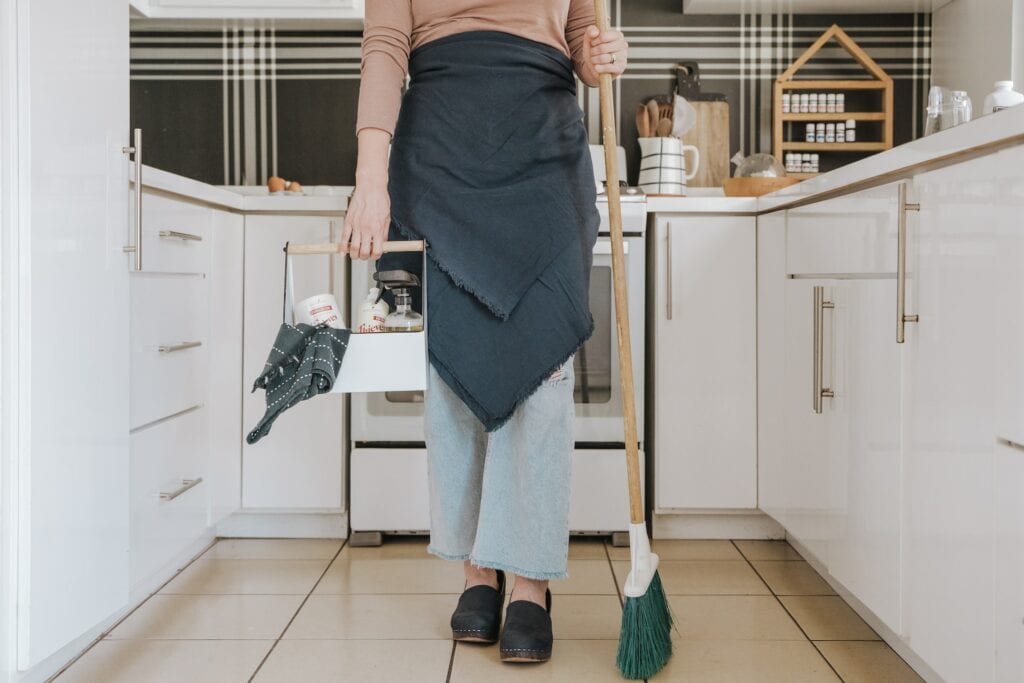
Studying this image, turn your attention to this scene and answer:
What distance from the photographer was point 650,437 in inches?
95.9

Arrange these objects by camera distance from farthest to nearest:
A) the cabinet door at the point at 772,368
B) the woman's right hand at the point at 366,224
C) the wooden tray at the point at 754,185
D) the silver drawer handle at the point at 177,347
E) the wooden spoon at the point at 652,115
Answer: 1. the wooden spoon at the point at 652,115
2. the wooden tray at the point at 754,185
3. the cabinet door at the point at 772,368
4. the silver drawer handle at the point at 177,347
5. the woman's right hand at the point at 366,224

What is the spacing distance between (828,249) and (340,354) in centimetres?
91

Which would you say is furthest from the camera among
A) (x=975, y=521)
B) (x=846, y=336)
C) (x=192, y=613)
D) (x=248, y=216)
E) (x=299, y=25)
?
(x=299, y=25)

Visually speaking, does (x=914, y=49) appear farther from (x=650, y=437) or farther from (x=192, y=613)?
(x=192, y=613)

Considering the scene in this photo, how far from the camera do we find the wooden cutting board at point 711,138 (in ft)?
9.37

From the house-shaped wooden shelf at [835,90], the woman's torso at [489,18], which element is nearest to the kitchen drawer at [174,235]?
the woman's torso at [489,18]

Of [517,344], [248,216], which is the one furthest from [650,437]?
[248,216]

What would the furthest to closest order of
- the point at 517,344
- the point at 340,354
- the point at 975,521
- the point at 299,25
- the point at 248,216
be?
the point at 299,25 → the point at 248,216 → the point at 517,344 → the point at 340,354 → the point at 975,521

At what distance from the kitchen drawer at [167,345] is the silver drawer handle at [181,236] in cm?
8

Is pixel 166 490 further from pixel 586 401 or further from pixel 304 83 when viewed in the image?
pixel 304 83

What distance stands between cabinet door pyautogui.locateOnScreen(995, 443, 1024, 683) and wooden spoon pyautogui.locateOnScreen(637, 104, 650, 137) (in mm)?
1791

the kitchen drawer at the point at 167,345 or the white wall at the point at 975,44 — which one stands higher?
the white wall at the point at 975,44

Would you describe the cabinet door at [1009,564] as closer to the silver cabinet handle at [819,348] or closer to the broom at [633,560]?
the broom at [633,560]

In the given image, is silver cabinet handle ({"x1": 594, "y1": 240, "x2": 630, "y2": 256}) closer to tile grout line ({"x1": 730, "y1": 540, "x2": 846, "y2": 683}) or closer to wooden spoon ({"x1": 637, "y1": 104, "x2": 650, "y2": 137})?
wooden spoon ({"x1": 637, "y1": 104, "x2": 650, "y2": 137})
